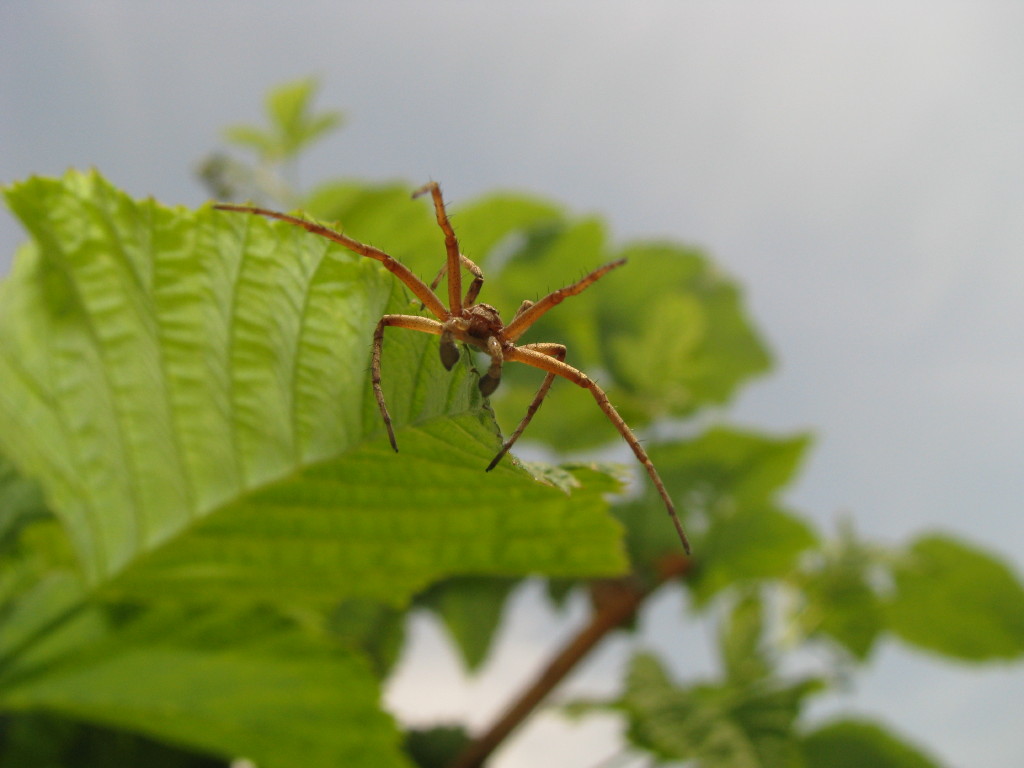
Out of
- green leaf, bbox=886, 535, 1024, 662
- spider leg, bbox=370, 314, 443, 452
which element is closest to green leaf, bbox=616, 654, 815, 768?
green leaf, bbox=886, 535, 1024, 662

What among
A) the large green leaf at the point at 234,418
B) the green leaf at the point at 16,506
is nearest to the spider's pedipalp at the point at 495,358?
the large green leaf at the point at 234,418

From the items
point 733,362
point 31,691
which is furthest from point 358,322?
point 733,362

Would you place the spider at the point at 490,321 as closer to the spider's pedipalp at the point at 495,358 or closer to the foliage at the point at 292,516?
the spider's pedipalp at the point at 495,358

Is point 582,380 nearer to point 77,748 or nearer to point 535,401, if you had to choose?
point 535,401

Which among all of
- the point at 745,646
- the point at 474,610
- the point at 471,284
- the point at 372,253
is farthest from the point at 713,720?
the point at 372,253

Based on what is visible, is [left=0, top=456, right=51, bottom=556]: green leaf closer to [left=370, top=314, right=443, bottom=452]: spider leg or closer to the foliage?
the foliage
